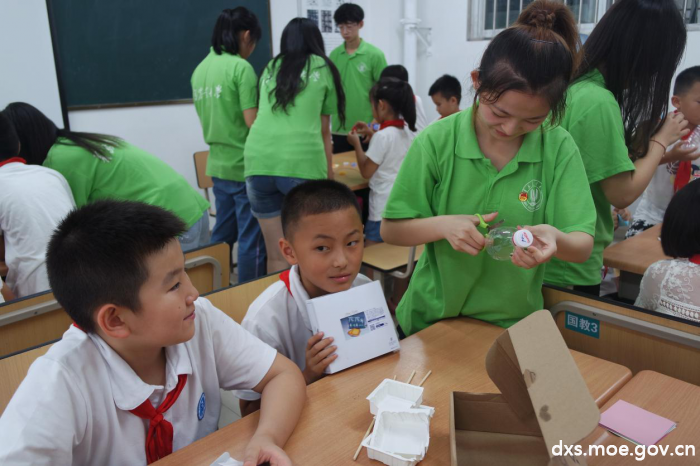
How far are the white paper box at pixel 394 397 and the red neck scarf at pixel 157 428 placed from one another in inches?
16.6

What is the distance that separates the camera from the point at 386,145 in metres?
3.37

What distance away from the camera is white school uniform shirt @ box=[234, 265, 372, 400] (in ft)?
4.78

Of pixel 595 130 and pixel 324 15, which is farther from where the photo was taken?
pixel 324 15

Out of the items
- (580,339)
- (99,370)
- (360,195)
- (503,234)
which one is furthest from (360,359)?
(360,195)

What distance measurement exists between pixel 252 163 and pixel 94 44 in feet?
6.75

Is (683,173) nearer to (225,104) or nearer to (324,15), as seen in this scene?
(225,104)

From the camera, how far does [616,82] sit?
64.6 inches

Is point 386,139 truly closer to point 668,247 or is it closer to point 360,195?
point 360,195

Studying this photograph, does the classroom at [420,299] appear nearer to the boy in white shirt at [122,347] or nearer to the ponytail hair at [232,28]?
the boy in white shirt at [122,347]

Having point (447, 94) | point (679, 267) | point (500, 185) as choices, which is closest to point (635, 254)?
point (679, 267)

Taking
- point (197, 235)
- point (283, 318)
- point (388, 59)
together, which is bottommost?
point (197, 235)

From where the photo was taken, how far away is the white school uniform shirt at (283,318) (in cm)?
146

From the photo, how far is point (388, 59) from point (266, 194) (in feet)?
12.6

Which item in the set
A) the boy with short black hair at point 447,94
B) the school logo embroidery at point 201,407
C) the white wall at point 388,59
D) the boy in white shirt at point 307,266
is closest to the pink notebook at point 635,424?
the boy in white shirt at point 307,266
